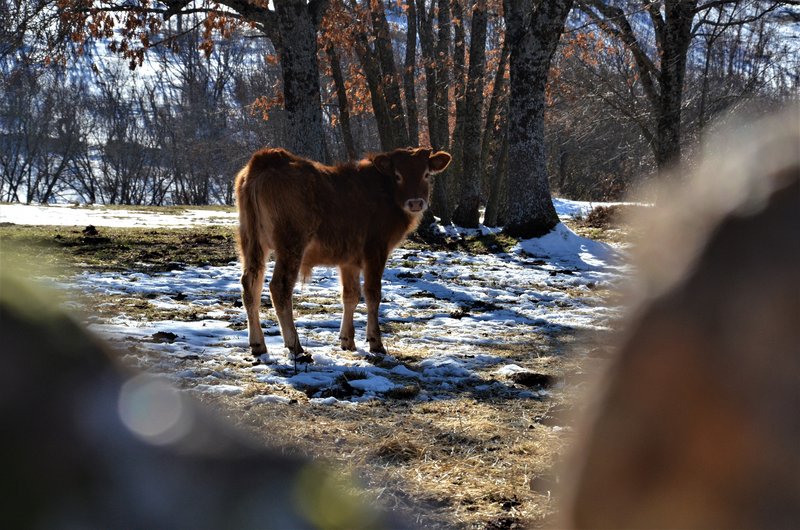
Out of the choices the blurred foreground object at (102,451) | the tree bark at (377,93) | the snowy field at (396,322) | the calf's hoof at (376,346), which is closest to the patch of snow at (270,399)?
the snowy field at (396,322)

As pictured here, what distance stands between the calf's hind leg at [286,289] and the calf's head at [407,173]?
139 cm

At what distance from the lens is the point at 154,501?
1.57 ft

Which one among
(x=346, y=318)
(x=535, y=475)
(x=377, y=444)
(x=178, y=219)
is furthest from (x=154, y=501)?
(x=178, y=219)

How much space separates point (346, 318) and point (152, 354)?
5.97 ft

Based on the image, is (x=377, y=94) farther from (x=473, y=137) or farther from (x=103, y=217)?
(x=103, y=217)

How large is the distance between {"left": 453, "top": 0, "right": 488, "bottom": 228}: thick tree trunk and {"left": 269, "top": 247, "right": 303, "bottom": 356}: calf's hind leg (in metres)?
11.0

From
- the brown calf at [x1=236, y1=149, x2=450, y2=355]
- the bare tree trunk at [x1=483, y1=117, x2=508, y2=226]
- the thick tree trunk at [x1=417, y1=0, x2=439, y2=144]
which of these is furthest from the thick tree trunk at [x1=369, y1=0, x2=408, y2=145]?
the brown calf at [x1=236, y1=149, x2=450, y2=355]

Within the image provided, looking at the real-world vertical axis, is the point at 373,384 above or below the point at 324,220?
below

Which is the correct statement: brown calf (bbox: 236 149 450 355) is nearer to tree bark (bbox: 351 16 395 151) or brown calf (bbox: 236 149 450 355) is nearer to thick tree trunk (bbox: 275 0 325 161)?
thick tree trunk (bbox: 275 0 325 161)

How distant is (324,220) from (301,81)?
6591 mm

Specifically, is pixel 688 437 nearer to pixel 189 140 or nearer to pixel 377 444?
pixel 377 444

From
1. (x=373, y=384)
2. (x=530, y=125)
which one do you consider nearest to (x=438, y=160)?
(x=373, y=384)

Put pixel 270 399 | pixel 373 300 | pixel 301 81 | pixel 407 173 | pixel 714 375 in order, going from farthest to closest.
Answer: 1. pixel 301 81
2. pixel 407 173
3. pixel 373 300
4. pixel 270 399
5. pixel 714 375

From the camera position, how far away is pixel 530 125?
14016 mm
